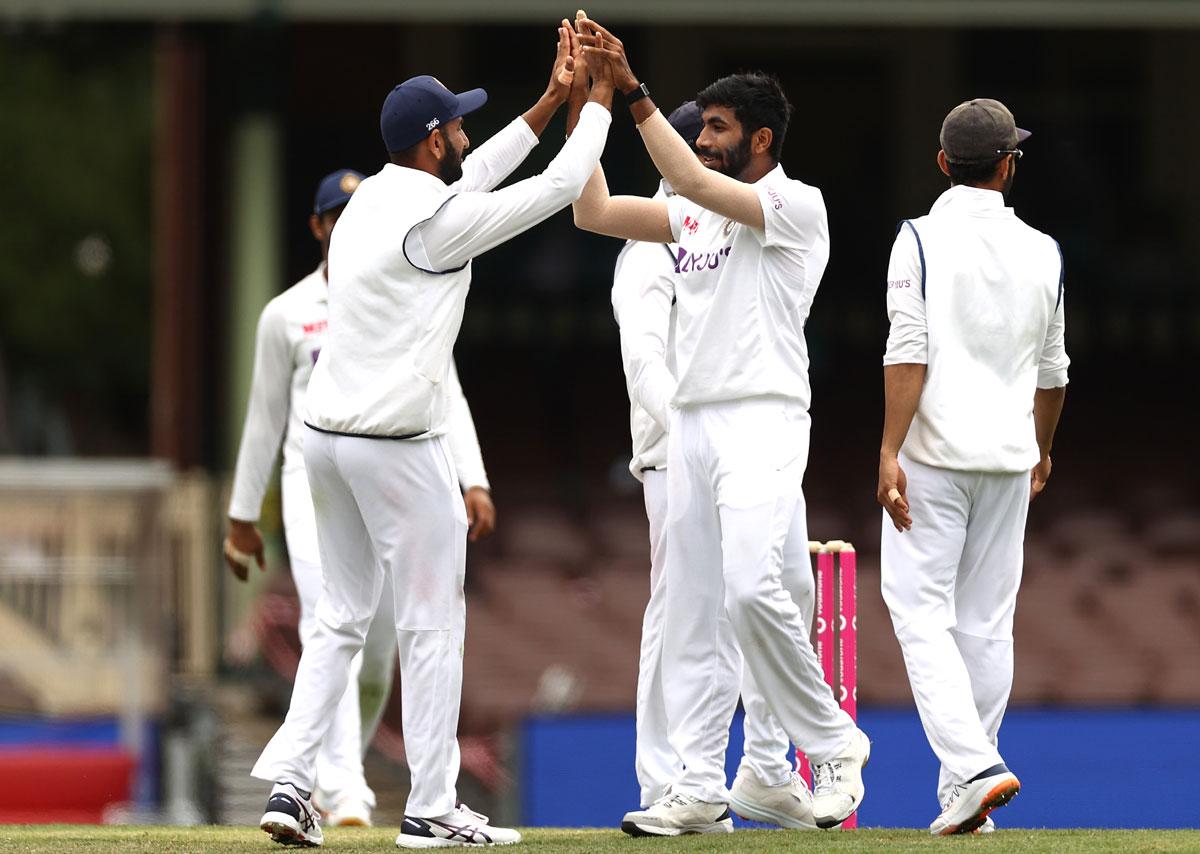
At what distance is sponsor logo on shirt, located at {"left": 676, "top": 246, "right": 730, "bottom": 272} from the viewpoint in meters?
6.24

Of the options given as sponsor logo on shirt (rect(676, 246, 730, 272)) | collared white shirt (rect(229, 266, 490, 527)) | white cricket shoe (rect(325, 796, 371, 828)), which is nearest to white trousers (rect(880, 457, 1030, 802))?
sponsor logo on shirt (rect(676, 246, 730, 272))

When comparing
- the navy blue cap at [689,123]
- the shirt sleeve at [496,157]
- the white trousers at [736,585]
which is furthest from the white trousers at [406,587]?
the navy blue cap at [689,123]

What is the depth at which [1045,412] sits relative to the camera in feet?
22.1

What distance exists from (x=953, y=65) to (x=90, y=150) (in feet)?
55.1

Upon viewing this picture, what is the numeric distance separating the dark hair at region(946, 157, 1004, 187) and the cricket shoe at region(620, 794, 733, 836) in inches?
74.6

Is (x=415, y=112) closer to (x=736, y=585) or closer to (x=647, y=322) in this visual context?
(x=647, y=322)

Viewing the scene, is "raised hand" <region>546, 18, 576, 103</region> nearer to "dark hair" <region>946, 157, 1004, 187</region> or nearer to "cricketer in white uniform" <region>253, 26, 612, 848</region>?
"cricketer in white uniform" <region>253, 26, 612, 848</region>

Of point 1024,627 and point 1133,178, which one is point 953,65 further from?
point 1024,627

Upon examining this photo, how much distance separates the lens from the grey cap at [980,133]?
6.30m

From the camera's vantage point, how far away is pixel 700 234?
6.34 meters

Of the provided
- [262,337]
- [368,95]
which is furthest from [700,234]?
[368,95]

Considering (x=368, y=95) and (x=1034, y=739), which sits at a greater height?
(x=368, y=95)

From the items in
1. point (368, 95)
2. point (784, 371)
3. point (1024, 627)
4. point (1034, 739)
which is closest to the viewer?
point (784, 371)

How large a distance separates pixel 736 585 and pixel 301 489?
2310 mm
